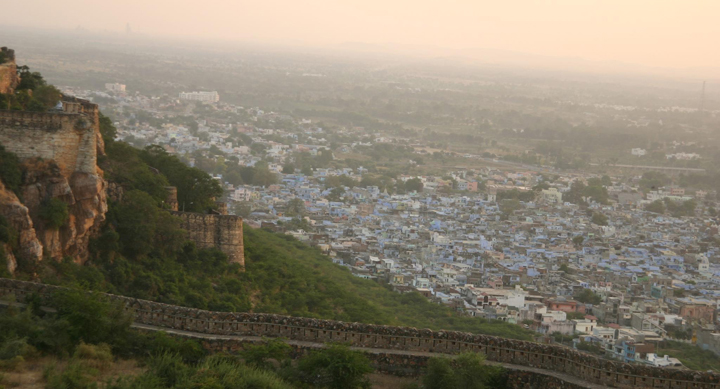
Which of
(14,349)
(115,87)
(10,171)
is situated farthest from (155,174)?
(115,87)

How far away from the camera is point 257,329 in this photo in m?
10.7

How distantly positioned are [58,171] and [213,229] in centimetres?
356

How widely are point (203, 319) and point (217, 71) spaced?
4447 inches

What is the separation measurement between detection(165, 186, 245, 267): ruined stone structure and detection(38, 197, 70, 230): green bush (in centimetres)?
304

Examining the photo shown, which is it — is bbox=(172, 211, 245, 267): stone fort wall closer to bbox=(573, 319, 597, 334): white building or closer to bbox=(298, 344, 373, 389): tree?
bbox=(298, 344, 373, 389): tree

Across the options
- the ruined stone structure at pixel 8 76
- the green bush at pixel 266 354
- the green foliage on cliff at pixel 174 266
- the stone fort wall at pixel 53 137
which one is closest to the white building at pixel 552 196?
the green foliage on cliff at pixel 174 266

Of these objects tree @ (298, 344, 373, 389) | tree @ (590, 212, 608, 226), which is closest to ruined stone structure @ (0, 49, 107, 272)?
tree @ (298, 344, 373, 389)

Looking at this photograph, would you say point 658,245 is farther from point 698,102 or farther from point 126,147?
point 698,102

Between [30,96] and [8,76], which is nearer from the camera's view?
[30,96]

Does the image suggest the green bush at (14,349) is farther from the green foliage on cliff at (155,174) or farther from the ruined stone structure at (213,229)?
the ruined stone structure at (213,229)

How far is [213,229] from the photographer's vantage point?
638 inches

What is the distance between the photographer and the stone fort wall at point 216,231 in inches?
629

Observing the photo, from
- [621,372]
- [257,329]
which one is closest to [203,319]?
[257,329]

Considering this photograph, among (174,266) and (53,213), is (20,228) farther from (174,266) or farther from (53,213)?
(174,266)
